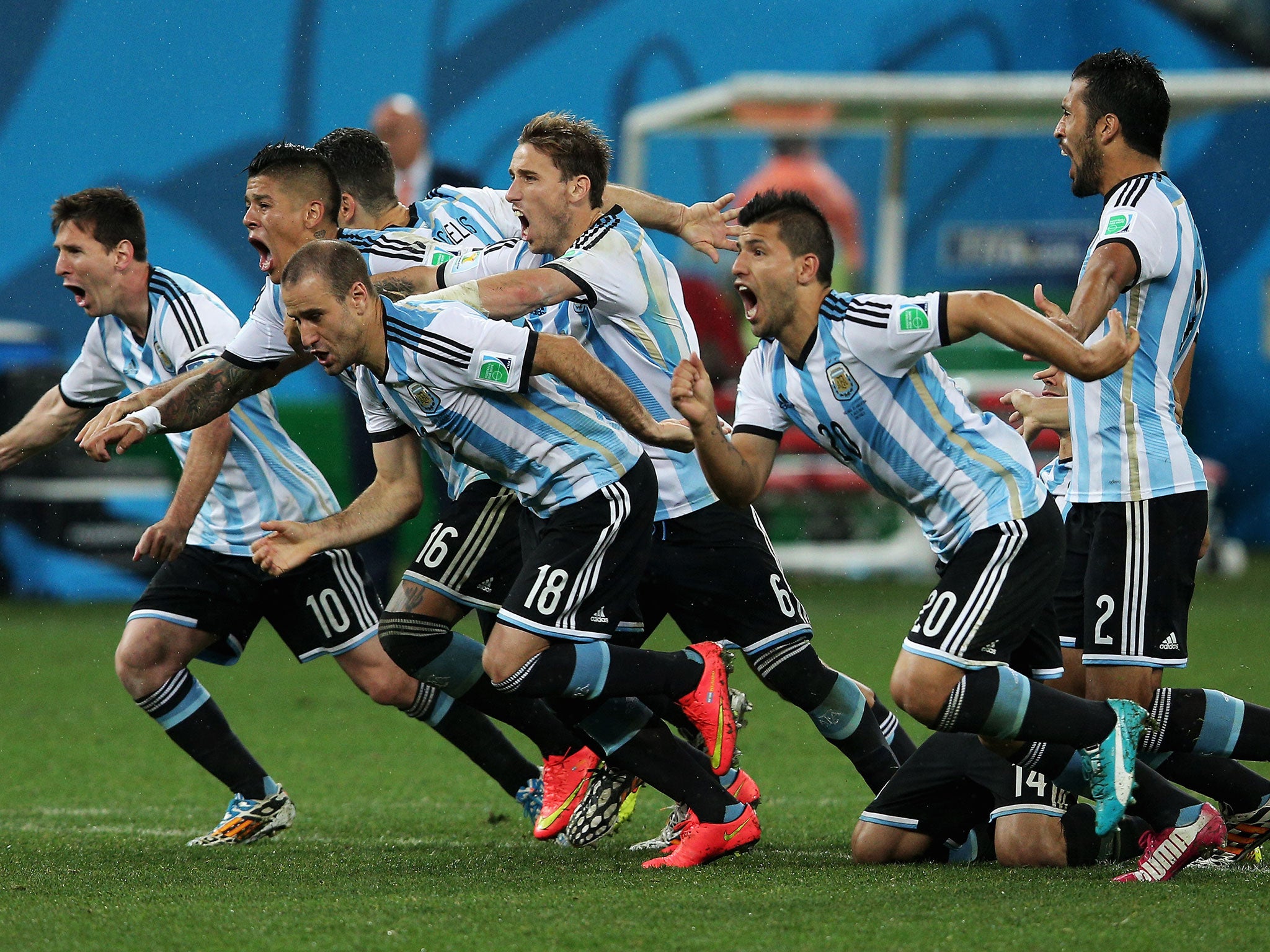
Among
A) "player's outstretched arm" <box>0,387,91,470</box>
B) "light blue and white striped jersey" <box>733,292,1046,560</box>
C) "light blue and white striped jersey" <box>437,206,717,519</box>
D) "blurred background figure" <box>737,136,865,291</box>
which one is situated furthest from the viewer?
"blurred background figure" <box>737,136,865,291</box>

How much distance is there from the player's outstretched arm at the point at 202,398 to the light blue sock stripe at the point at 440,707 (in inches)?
47.3

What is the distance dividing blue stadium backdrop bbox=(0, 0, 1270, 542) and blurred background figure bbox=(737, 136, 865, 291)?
0.50 meters

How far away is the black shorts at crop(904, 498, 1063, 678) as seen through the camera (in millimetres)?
4492

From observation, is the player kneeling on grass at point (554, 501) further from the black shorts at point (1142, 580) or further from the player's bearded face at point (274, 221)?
the black shorts at point (1142, 580)

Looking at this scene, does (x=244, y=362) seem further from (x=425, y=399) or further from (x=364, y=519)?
(x=425, y=399)

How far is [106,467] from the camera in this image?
12.4m

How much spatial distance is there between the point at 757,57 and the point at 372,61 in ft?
12.4

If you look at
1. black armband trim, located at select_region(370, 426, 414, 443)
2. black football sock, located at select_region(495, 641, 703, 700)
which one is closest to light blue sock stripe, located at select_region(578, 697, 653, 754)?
black football sock, located at select_region(495, 641, 703, 700)

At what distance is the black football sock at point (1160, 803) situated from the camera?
4590 mm

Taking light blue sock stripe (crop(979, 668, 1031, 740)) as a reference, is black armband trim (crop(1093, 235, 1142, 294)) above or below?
above

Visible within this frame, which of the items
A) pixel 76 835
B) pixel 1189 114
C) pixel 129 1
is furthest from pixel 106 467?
pixel 1189 114

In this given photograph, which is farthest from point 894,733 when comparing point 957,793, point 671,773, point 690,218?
point 690,218

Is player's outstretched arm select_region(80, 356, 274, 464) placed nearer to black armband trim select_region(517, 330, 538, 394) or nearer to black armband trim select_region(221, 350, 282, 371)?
black armband trim select_region(221, 350, 282, 371)

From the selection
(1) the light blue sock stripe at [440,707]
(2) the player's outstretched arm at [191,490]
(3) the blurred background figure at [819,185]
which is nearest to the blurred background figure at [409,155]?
(2) the player's outstretched arm at [191,490]
